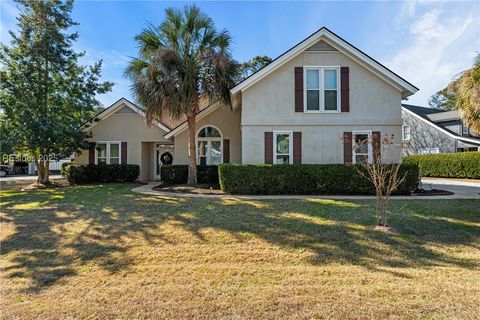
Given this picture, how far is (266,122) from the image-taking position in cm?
1415

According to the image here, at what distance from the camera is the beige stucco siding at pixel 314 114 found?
14.1 meters

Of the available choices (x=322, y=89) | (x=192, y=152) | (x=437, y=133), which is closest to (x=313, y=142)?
(x=322, y=89)

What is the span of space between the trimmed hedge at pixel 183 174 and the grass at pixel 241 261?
244 inches

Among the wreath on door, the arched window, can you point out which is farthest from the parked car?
the arched window

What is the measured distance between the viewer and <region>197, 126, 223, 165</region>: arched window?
Answer: 17438mm

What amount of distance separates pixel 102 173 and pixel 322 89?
13934 mm

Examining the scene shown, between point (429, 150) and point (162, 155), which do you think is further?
point (429, 150)

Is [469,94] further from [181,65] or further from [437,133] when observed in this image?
[437,133]

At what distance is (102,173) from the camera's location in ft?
60.6

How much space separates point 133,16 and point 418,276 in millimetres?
14537

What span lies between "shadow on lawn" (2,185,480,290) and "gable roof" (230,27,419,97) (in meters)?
6.21

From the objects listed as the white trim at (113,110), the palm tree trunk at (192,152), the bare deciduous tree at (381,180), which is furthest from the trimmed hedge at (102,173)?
the bare deciduous tree at (381,180)

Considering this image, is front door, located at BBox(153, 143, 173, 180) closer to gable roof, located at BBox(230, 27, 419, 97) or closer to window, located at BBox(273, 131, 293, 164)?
gable roof, located at BBox(230, 27, 419, 97)

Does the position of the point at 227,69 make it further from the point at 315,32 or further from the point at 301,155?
the point at 301,155
